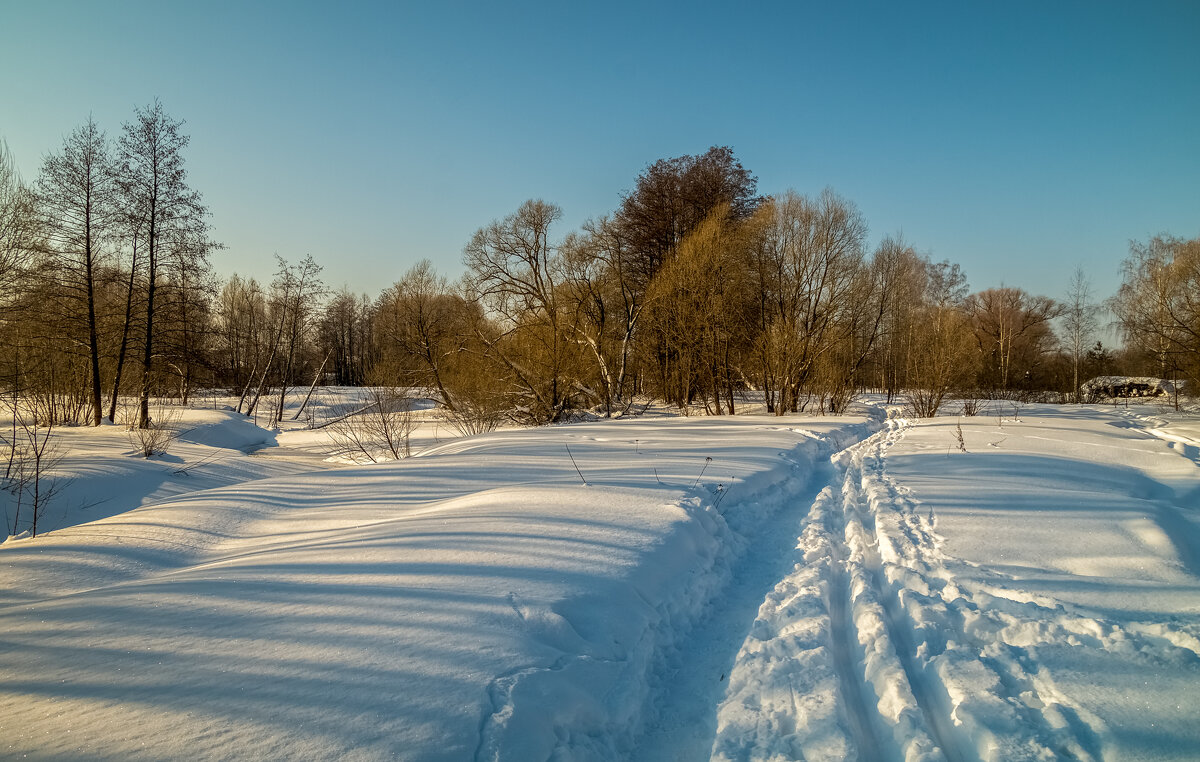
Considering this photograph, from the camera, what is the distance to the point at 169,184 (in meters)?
16.8

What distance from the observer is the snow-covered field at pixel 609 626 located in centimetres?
225

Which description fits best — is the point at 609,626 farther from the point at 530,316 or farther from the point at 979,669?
the point at 530,316

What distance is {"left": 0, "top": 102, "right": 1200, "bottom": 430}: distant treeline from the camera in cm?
1564

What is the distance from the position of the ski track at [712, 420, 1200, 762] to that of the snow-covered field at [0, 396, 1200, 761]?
0.05 feet

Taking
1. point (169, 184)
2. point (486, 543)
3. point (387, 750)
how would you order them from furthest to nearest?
point (169, 184) → point (486, 543) → point (387, 750)

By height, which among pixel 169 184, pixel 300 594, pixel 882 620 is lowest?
pixel 882 620

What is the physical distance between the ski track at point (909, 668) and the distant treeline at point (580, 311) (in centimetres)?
1570

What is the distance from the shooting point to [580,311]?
2355 centimetres

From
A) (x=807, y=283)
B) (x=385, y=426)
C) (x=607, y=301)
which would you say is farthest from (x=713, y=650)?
(x=607, y=301)

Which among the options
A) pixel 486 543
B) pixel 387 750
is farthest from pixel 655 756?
pixel 486 543

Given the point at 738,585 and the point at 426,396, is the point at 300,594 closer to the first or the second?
A: the point at 738,585

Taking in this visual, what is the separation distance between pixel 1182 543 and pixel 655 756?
16.9 ft

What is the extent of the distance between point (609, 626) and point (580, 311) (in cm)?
2086

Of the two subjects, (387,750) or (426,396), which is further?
(426,396)
